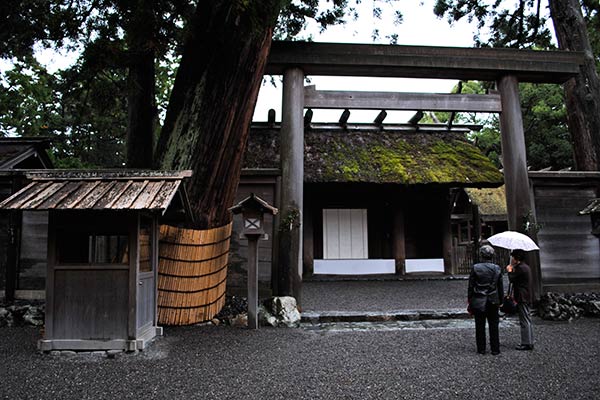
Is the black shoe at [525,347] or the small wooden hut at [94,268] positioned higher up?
the small wooden hut at [94,268]

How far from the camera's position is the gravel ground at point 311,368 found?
10.9 ft

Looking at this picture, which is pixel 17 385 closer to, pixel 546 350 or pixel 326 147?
pixel 546 350

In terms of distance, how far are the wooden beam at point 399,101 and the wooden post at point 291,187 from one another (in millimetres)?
300

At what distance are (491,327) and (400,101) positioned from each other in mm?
4021

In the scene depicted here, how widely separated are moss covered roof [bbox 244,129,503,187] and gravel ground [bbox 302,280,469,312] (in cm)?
263

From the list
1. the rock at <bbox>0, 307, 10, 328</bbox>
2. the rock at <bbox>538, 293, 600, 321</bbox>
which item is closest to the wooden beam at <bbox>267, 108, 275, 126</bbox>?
the rock at <bbox>0, 307, 10, 328</bbox>

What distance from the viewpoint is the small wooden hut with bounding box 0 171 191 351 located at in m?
4.39

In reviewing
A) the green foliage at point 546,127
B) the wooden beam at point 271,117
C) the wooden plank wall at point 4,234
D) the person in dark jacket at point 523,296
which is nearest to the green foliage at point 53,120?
the wooden beam at point 271,117

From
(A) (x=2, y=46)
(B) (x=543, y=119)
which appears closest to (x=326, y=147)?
(A) (x=2, y=46)

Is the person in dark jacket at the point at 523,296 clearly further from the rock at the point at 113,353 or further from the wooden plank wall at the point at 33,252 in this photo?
the wooden plank wall at the point at 33,252

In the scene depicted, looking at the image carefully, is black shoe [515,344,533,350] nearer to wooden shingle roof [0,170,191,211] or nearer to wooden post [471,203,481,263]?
wooden shingle roof [0,170,191,211]

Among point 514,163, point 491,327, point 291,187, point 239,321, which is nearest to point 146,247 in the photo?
point 239,321

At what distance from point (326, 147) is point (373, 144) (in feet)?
4.80

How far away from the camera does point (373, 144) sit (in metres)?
12.3
